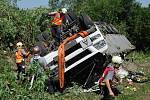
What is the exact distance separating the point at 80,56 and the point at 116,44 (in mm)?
2254

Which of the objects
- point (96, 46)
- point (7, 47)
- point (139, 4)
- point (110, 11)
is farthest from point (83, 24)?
point (139, 4)

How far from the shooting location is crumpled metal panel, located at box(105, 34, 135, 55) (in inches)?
487

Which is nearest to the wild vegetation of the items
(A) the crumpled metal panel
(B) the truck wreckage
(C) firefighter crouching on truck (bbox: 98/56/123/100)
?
(B) the truck wreckage

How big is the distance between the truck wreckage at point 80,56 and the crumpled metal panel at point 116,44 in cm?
6

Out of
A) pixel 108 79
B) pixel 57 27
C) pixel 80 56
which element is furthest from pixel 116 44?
pixel 108 79

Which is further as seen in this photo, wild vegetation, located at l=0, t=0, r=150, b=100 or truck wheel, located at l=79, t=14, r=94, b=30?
truck wheel, located at l=79, t=14, r=94, b=30

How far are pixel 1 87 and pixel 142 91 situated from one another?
5351 mm

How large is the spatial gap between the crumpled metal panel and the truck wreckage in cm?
6

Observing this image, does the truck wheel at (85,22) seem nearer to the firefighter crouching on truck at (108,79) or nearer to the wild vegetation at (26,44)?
the wild vegetation at (26,44)

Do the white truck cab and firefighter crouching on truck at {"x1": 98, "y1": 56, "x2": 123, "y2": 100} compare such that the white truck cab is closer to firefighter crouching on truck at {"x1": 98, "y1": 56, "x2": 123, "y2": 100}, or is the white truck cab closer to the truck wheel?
the truck wheel

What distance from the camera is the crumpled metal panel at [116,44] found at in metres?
12.4

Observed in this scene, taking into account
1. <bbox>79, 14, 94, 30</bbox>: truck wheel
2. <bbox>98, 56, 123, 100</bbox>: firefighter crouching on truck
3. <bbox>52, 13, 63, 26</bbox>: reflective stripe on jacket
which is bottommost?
<bbox>98, 56, 123, 100</bbox>: firefighter crouching on truck

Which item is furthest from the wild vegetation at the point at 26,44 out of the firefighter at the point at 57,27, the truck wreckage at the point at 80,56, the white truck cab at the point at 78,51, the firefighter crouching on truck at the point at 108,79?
the firefighter at the point at 57,27

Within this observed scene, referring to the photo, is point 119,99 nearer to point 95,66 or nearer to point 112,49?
point 95,66
